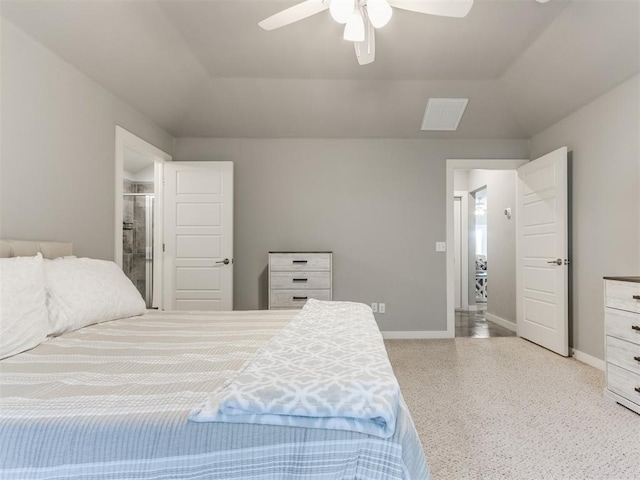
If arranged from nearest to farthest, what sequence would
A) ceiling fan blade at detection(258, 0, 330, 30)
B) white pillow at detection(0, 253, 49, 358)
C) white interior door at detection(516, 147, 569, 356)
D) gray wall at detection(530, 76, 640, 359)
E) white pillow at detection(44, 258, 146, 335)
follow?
white pillow at detection(0, 253, 49, 358) < white pillow at detection(44, 258, 146, 335) < ceiling fan blade at detection(258, 0, 330, 30) < gray wall at detection(530, 76, 640, 359) < white interior door at detection(516, 147, 569, 356)

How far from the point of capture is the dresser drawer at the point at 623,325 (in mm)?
2193

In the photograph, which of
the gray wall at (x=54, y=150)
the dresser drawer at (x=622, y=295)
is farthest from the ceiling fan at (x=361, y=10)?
the dresser drawer at (x=622, y=295)

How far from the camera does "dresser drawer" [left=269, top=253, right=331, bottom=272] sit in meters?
3.78

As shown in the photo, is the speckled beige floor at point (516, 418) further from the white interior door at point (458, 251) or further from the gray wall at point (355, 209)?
the white interior door at point (458, 251)

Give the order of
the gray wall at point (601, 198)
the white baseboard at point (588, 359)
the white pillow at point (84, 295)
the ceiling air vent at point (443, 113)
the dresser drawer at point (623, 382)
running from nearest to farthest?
the white pillow at point (84, 295), the dresser drawer at point (623, 382), the gray wall at point (601, 198), the white baseboard at point (588, 359), the ceiling air vent at point (443, 113)

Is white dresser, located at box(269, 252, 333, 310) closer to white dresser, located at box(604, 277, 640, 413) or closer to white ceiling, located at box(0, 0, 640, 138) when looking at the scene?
white ceiling, located at box(0, 0, 640, 138)

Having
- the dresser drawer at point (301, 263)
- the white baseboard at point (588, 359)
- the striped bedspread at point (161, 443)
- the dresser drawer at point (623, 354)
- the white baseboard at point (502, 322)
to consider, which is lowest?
the white baseboard at point (502, 322)

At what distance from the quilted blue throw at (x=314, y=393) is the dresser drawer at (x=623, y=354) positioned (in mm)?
2061

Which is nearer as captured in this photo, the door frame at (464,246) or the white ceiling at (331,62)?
the white ceiling at (331,62)

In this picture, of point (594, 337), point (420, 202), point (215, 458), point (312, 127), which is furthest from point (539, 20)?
point (215, 458)

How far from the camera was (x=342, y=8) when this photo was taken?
1.88 m

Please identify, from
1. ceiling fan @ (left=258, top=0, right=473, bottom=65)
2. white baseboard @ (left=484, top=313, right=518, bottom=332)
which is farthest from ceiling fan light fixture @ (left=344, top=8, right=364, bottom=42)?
Result: white baseboard @ (left=484, top=313, right=518, bottom=332)

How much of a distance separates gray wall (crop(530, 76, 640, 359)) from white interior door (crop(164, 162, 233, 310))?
11.5 feet

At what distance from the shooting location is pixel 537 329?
3744 millimetres
